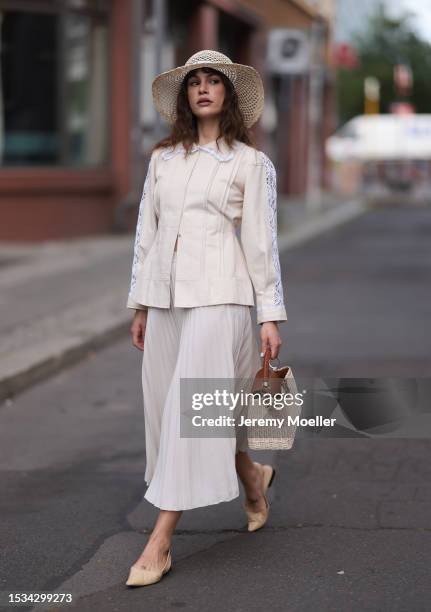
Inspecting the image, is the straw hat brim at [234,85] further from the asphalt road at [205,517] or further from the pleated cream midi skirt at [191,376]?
the asphalt road at [205,517]

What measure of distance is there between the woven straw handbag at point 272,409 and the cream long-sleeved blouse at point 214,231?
20 centimetres

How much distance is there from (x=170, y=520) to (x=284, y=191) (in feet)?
109

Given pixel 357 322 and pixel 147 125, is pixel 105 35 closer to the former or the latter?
pixel 147 125

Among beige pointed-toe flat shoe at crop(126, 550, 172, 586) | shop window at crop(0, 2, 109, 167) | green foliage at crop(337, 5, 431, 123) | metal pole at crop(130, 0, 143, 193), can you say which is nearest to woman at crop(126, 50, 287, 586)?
beige pointed-toe flat shoe at crop(126, 550, 172, 586)

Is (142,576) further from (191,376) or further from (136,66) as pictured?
(136,66)

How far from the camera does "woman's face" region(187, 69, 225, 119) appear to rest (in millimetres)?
4121

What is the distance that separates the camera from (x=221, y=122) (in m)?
4.16

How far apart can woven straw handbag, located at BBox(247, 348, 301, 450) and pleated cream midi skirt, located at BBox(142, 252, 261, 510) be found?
0.10 meters

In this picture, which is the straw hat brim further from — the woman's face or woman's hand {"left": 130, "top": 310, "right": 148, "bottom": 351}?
woman's hand {"left": 130, "top": 310, "right": 148, "bottom": 351}

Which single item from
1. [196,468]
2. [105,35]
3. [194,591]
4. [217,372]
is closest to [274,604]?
[194,591]

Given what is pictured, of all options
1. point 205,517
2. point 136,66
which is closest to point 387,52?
point 136,66

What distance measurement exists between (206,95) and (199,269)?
0.63 m

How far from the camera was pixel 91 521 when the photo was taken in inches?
189

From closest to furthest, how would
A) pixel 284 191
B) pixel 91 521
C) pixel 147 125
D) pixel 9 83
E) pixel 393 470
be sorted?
pixel 91 521 → pixel 393 470 → pixel 9 83 → pixel 147 125 → pixel 284 191
